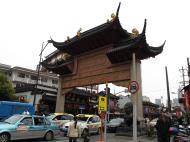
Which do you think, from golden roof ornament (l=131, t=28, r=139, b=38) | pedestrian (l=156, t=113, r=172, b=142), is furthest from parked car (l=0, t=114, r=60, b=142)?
golden roof ornament (l=131, t=28, r=139, b=38)

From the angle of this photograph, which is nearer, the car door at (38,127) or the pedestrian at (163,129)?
the pedestrian at (163,129)

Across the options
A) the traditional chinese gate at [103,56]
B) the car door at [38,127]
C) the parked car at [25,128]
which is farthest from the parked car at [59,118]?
the car door at [38,127]

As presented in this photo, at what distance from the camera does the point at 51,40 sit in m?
30.2

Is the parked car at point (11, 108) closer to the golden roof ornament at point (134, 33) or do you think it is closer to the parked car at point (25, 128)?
the parked car at point (25, 128)

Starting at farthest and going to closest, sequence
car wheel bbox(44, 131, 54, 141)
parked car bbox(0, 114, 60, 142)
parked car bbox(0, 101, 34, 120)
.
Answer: parked car bbox(0, 101, 34, 120) < car wheel bbox(44, 131, 54, 141) < parked car bbox(0, 114, 60, 142)

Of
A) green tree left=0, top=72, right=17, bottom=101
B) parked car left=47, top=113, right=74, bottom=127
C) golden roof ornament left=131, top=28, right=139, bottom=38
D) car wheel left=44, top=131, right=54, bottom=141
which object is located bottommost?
car wheel left=44, top=131, right=54, bottom=141

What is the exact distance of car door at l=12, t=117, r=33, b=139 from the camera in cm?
1508

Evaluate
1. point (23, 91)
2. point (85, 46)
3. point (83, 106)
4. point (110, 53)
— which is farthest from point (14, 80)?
point (110, 53)

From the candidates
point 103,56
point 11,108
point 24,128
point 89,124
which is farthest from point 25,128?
point 103,56

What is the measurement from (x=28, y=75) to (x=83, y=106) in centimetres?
2746

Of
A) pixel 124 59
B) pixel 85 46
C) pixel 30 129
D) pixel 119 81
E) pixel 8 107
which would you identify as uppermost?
pixel 85 46

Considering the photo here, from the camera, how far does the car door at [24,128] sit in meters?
15.1

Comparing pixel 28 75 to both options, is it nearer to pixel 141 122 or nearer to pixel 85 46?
pixel 85 46

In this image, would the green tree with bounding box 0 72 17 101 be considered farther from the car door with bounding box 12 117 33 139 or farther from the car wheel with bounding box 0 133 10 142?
the car wheel with bounding box 0 133 10 142
